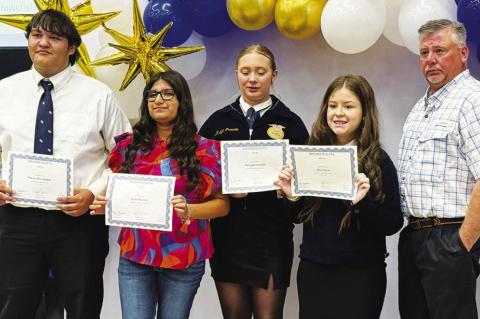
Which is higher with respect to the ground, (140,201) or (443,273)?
(140,201)

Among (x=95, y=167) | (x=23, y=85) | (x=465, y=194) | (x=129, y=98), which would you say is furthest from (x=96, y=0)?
(x=465, y=194)

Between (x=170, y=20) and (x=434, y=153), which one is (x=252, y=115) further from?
(x=434, y=153)

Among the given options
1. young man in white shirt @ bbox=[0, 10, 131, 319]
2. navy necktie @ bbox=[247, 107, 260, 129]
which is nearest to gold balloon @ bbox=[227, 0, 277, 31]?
navy necktie @ bbox=[247, 107, 260, 129]

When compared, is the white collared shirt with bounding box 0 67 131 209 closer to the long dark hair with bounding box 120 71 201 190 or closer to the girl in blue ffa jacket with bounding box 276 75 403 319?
the long dark hair with bounding box 120 71 201 190

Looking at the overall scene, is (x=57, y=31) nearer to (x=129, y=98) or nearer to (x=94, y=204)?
(x=129, y=98)

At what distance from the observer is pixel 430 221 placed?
86.4 inches

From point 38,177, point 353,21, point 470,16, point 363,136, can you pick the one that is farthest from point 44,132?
point 470,16

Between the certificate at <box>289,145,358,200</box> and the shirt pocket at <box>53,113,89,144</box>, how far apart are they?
1.04 m

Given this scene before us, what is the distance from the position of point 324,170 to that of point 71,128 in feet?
4.08

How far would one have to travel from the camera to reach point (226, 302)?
2586mm

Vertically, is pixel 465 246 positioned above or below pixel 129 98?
below

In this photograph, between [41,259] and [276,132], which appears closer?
[41,259]

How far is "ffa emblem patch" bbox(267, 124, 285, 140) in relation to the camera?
100 inches

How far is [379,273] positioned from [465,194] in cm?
49
